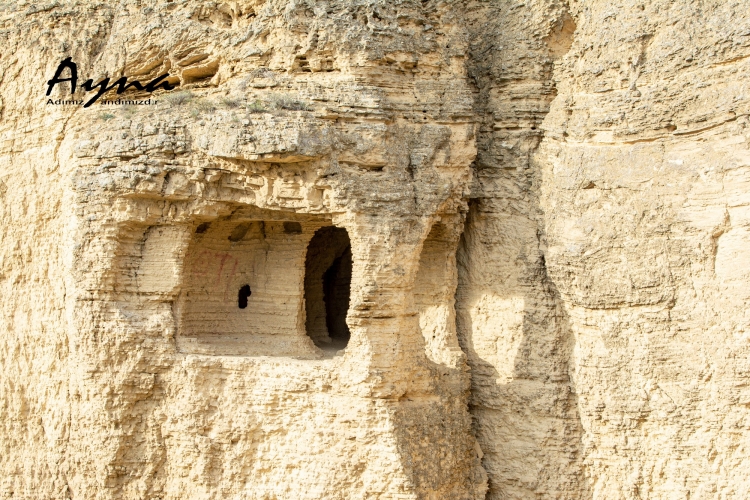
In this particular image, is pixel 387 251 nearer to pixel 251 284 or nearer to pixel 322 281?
pixel 251 284

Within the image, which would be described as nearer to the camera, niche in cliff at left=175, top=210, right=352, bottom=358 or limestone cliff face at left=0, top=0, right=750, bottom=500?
limestone cliff face at left=0, top=0, right=750, bottom=500

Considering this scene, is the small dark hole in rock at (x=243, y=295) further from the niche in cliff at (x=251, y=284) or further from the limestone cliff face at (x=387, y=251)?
the limestone cliff face at (x=387, y=251)

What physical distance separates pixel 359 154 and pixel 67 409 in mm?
4770

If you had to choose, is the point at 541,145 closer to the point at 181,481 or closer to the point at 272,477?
the point at 272,477

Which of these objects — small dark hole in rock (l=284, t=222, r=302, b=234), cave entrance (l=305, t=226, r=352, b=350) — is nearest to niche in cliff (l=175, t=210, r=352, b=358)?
small dark hole in rock (l=284, t=222, r=302, b=234)

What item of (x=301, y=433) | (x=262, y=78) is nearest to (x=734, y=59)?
(x=262, y=78)

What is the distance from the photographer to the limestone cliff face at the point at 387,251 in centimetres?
1027

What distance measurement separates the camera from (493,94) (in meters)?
11.9

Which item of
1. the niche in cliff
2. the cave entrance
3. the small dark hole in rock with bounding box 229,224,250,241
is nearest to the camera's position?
the niche in cliff

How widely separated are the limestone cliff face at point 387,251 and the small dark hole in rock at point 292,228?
3 centimetres

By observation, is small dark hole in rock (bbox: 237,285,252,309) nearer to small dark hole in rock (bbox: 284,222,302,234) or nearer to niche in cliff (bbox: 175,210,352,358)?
niche in cliff (bbox: 175,210,352,358)

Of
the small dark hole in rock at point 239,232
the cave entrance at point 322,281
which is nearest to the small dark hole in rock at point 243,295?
the small dark hole in rock at point 239,232

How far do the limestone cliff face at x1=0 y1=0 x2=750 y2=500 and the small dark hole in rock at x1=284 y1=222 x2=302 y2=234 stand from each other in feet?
0.10

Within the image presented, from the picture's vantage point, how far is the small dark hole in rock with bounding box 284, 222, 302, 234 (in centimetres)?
1227
